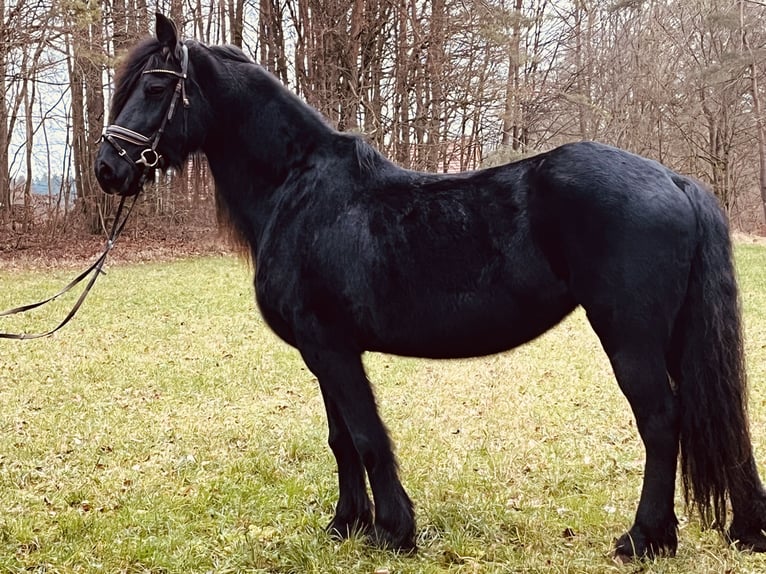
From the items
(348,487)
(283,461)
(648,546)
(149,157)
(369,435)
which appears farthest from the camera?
(283,461)

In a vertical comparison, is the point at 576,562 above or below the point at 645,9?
below

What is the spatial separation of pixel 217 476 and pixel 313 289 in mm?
1844

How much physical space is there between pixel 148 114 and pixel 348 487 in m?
2.03

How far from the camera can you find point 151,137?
121 inches

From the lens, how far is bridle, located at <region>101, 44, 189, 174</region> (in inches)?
118

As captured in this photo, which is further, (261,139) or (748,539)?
(261,139)

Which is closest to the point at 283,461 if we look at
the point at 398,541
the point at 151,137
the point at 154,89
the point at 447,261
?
the point at 398,541

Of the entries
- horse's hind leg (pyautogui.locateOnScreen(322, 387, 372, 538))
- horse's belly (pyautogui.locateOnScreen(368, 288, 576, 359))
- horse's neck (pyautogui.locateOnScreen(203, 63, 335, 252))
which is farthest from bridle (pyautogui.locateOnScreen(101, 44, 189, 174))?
horse's hind leg (pyautogui.locateOnScreen(322, 387, 372, 538))

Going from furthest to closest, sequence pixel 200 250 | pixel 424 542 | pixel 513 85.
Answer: pixel 200 250
pixel 513 85
pixel 424 542

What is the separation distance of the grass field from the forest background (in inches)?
353

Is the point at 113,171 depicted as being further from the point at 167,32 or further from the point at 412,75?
the point at 412,75

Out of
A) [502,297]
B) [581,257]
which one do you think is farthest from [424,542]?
[581,257]

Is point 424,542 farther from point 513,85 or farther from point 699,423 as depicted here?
point 513,85

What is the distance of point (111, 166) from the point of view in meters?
3.01
